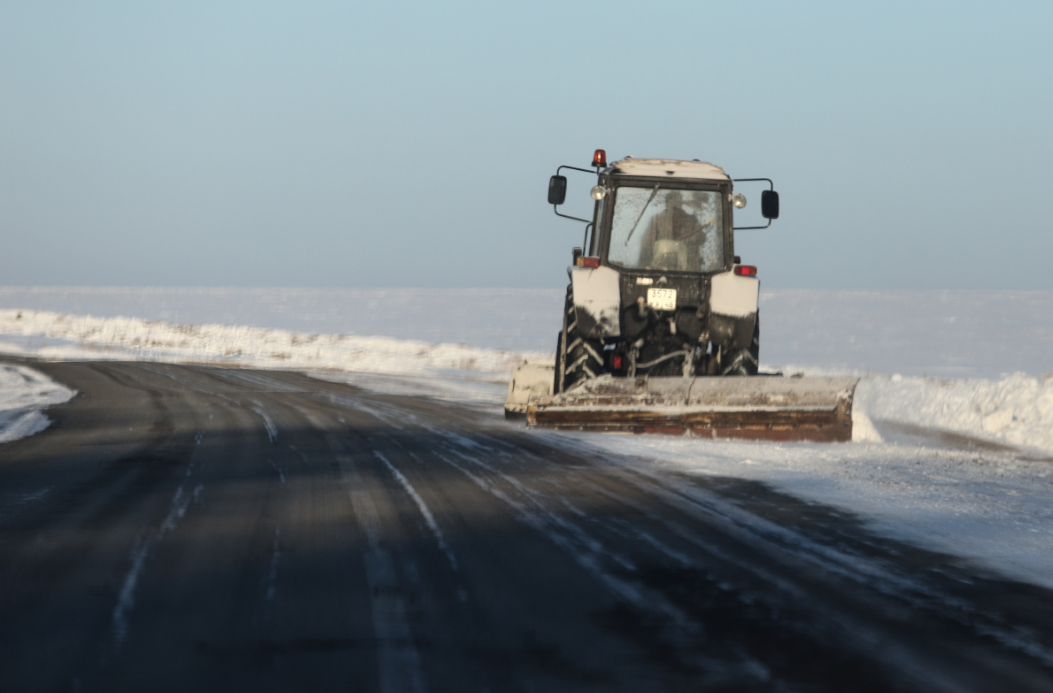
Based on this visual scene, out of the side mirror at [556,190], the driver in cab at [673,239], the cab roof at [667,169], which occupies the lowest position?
the driver in cab at [673,239]

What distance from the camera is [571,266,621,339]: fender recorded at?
10602mm

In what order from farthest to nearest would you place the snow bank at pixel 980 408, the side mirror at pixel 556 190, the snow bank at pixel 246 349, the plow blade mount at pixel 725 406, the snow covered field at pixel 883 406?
the snow bank at pixel 246 349 < the snow bank at pixel 980 408 < the side mirror at pixel 556 190 < the plow blade mount at pixel 725 406 < the snow covered field at pixel 883 406

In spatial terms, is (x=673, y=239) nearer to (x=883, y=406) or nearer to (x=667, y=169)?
(x=667, y=169)

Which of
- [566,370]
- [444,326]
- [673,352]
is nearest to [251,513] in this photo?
[566,370]

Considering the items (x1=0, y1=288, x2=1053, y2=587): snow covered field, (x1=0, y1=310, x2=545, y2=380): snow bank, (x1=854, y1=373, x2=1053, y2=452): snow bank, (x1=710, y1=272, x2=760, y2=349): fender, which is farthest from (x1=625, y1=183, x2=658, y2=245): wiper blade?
(x1=0, y1=310, x2=545, y2=380): snow bank

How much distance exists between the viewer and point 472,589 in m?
4.02

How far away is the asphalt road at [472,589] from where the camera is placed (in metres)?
3.09

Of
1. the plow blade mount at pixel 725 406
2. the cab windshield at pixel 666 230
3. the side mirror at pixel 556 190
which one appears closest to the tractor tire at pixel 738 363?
the plow blade mount at pixel 725 406

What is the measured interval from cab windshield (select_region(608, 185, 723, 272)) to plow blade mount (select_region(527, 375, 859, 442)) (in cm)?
157

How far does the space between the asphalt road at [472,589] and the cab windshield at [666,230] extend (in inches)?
164

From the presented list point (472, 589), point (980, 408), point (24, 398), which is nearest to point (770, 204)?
point (980, 408)

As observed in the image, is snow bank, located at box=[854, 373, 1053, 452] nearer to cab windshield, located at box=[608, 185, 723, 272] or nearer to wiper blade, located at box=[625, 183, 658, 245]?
cab windshield, located at box=[608, 185, 723, 272]

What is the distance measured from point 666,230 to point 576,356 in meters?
1.72

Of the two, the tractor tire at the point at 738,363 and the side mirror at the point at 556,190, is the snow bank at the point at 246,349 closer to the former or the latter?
the tractor tire at the point at 738,363
